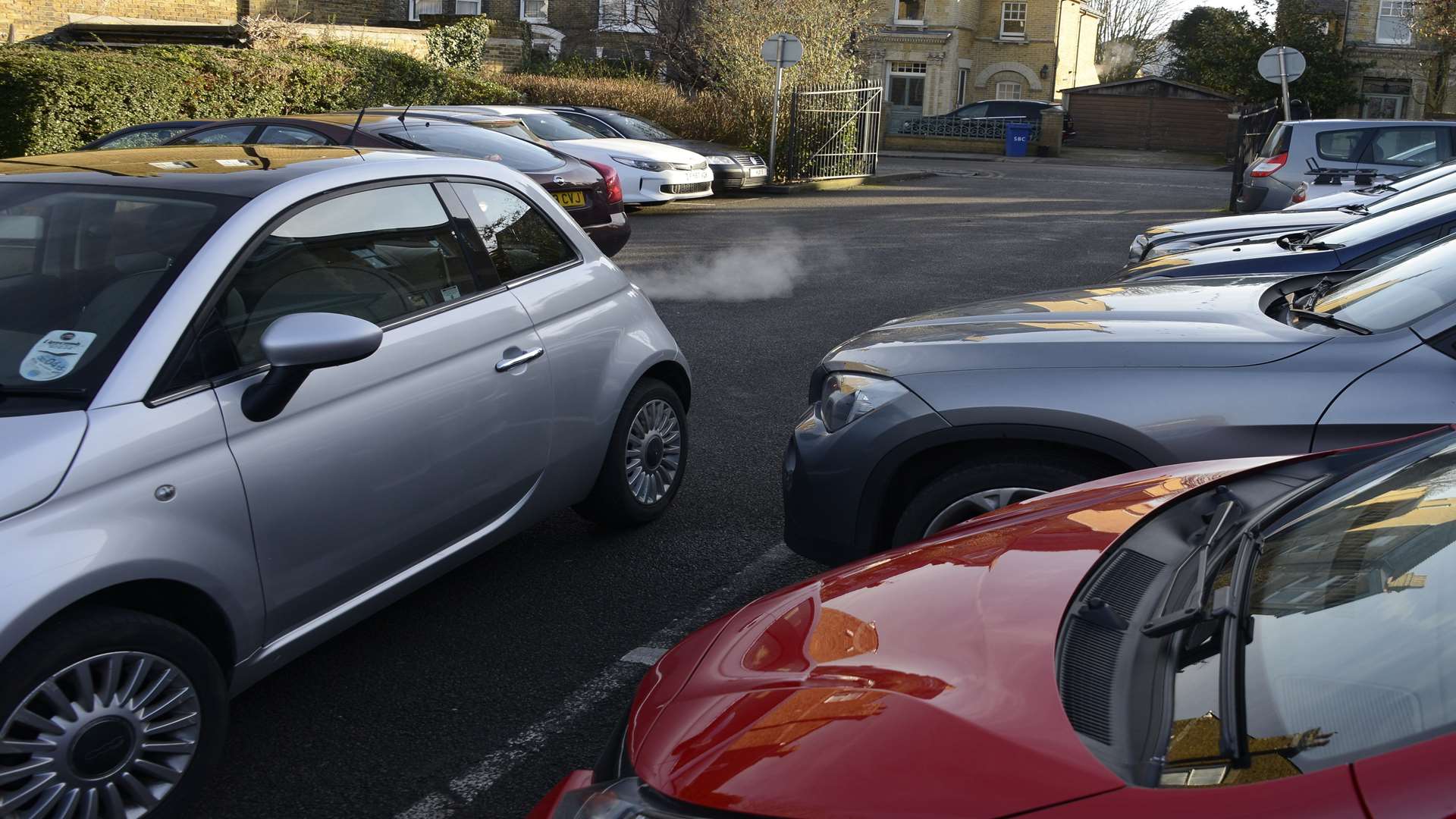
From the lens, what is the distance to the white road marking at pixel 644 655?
400 cm

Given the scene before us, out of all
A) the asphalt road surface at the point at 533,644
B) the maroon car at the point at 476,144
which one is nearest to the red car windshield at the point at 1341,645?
the asphalt road surface at the point at 533,644

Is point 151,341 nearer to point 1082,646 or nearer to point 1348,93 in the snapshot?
point 1082,646

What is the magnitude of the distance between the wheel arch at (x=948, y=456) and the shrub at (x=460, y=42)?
29.3 meters

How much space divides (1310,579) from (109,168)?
139 inches

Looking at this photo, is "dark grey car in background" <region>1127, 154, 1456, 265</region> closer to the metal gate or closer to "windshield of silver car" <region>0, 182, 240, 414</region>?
"windshield of silver car" <region>0, 182, 240, 414</region>

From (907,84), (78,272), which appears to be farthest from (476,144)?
(907,84)

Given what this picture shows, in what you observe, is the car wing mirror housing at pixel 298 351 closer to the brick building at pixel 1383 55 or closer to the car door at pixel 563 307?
the car door at pixel 563 307

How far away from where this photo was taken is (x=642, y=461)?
16.6 ft

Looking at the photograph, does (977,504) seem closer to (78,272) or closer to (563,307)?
(563,307)

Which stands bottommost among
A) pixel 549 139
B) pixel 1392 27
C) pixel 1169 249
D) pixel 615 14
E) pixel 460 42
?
pixel 1169 249

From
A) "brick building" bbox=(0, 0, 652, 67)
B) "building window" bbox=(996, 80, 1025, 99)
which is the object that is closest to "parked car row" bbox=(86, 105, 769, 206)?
"brick building" bbox=(0, 0, 652, 67)

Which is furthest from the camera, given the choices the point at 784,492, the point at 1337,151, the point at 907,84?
the point at 907,84

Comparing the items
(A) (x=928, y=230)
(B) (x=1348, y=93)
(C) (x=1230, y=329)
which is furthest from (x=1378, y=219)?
(B) (x=1348, y=93)

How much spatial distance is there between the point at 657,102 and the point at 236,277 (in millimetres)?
23031
